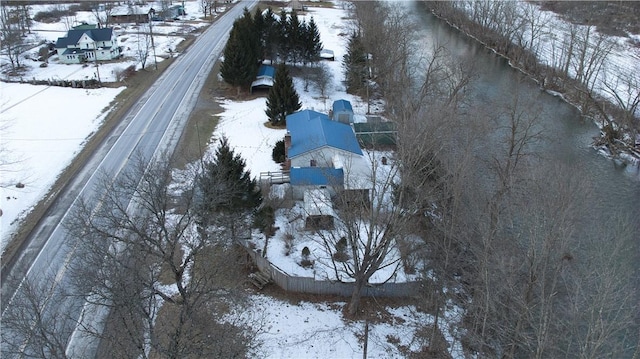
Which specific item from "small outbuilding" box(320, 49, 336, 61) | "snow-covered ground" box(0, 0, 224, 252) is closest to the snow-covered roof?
"snow-covered ground" box(0, 0, 224, 252)

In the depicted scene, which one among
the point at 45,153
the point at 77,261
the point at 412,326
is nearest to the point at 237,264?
the point at 77,261

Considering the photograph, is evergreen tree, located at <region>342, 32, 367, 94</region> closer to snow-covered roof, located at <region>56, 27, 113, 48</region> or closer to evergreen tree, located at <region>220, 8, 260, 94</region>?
evergreen tree, located at <region>220, 8, 260, 94</region>

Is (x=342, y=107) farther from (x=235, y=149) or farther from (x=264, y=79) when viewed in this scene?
(x=264, y=79)

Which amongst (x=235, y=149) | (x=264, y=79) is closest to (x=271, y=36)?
(x=264, y=79)

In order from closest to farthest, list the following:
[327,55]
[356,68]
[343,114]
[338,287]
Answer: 1. [338,287]
2. [343,114]
3. [356,68]
4. [327,55]

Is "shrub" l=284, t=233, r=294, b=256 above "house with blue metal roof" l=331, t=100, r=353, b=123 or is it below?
below
